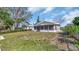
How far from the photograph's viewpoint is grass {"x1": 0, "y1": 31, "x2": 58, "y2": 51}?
7.70ft

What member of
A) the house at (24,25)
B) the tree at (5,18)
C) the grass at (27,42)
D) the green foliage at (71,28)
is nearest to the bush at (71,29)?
the green foliage at (71,28)

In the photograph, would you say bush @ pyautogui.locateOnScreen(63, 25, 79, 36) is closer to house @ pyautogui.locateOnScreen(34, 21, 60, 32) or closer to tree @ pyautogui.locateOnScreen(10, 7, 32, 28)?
house @ pyautogui.locateOnScreen(34, 21, 60, 32)

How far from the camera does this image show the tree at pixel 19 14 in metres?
2.38

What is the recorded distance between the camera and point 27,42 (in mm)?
2365

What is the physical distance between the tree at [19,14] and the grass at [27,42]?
14 cm

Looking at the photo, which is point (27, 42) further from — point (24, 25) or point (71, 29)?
point (71, 29)

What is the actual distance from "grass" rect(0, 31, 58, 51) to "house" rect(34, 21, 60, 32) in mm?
45

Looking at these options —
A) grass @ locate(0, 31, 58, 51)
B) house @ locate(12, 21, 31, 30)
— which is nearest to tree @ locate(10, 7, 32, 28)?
house @ locate(12, 21, 31, 30)

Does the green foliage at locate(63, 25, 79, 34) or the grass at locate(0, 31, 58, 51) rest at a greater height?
the green foliage at locate(63, 25, 79, 34)

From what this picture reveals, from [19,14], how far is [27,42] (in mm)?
328

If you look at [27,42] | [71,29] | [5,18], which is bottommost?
[27,42]

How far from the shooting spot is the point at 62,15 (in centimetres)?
237

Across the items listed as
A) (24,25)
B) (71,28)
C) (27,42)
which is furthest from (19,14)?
(71,28)
